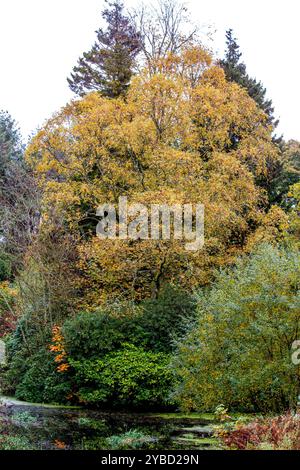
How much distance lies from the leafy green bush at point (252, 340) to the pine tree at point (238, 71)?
17543mm

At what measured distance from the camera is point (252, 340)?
10.5 meters

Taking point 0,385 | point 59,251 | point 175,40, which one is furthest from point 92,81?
point 0,385

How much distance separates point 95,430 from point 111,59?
745 inches

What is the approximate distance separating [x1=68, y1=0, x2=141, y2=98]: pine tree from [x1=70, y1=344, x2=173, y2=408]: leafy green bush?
12.8m

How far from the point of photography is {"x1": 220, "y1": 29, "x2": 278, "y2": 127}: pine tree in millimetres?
27281

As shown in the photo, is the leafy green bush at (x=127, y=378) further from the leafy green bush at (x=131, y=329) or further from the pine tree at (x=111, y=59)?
the pine tree at (x=111, y=59)

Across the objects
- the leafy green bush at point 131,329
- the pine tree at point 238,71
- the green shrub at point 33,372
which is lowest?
the green shrub at point 33,372

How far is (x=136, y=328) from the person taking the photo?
16219 mm

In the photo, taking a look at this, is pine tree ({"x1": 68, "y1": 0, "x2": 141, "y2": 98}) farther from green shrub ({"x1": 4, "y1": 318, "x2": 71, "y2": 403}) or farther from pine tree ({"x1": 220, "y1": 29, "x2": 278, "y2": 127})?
green shrub ({"x1": 4, "y1": 318, "x2": 71, "y2": 403})

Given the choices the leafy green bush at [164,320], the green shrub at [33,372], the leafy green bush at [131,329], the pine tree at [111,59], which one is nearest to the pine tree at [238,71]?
the pine tree at [111,59]

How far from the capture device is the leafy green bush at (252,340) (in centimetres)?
1019

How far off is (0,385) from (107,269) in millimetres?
4632

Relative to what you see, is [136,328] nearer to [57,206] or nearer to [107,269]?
[107,269]

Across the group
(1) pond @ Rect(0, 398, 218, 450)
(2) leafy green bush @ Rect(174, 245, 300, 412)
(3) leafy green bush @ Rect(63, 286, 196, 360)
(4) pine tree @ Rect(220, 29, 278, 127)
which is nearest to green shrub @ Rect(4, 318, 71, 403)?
(1) pond @ Rect(0, 398, 218, 450)
